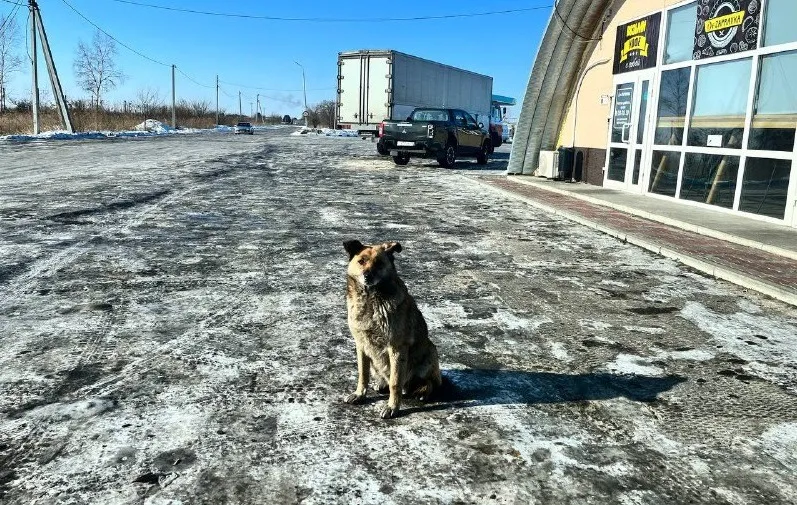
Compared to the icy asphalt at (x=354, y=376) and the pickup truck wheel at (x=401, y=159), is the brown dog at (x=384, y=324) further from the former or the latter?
the pickup truck wheel at (x=401, y=159)

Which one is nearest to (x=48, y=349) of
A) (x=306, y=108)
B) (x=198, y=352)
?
(x=198, y=352)

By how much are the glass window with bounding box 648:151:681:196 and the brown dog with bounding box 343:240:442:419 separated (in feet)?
36.3

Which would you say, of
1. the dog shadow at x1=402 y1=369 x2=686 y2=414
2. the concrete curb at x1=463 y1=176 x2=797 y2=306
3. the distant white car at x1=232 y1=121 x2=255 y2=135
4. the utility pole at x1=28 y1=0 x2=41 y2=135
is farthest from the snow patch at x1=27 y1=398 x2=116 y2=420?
the distant white car at x1=232 y1=121 x2=255 y2=135

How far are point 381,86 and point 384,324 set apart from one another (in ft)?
93.4

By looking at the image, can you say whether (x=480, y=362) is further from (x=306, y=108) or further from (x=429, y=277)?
(x=306, y=108)

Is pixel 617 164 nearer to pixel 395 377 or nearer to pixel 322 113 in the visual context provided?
pixel 395 377

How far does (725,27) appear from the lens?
1109cm

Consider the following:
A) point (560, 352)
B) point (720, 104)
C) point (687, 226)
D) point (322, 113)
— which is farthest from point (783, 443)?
point (322, 113)

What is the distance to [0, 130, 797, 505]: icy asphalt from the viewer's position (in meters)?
2.61

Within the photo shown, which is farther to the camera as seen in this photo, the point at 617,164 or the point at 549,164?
the point at 549,164

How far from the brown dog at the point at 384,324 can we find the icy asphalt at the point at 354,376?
196mm

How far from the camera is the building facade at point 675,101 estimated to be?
9.77 meters

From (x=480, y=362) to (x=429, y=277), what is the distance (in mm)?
2367

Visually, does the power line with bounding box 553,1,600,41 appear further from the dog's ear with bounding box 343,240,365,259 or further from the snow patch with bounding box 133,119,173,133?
the snow patch with bounding box 133,119,173,133
